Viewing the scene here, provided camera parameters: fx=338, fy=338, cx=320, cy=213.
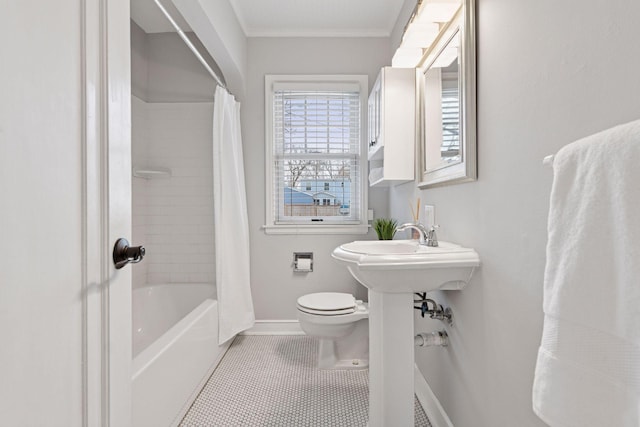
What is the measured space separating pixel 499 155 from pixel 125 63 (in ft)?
3.75

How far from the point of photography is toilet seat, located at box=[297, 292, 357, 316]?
204 cm

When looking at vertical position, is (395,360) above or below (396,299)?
below

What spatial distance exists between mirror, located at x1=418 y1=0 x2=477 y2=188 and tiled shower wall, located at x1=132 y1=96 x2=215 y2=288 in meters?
1.74

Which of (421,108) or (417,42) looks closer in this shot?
(417,42)

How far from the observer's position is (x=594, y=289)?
0.56 meters

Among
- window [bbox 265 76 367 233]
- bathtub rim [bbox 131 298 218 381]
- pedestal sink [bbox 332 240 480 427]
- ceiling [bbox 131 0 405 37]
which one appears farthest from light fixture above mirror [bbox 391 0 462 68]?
bathtub rim [bbox 131 298 218 381]

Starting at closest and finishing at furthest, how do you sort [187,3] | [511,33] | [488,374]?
1. [511,33]
2. [488,374]
3. [187,3]

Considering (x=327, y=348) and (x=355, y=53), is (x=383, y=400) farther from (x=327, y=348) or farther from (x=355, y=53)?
(x=355, y=53)

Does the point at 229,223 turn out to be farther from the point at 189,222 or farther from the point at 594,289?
the point at 594,289

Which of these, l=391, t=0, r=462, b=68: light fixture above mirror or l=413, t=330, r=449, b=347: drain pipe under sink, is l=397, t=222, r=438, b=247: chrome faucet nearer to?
l=413, t=330, r=449, b=347: drain pipe under sink

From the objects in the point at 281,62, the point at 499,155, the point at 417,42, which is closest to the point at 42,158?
the point at 499,155

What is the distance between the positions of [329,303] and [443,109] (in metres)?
1.31

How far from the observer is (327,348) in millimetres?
2176

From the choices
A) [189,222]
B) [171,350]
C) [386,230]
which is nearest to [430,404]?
[386,230]
